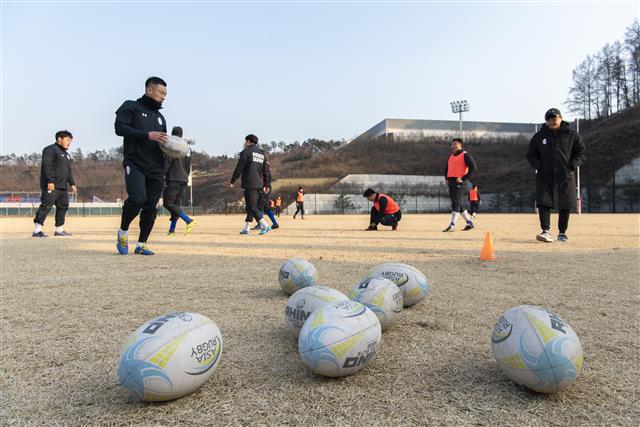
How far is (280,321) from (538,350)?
160 centimetres

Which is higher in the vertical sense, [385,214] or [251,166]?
[251,166]

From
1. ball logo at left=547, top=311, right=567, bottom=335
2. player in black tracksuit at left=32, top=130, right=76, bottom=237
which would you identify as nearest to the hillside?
player in black tracksuit at left=32, top=130, right=76, bottom=237

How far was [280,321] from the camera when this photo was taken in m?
2.85

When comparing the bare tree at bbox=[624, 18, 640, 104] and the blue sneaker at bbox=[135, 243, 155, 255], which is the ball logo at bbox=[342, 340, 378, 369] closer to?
the blue sneaker at bbox=[135, 243, 155, 255]

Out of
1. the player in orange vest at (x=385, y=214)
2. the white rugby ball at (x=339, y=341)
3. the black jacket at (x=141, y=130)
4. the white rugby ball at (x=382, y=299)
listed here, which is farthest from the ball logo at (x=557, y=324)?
the player in orange vest at (x=385, y=214)

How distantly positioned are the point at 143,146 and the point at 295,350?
4.40m

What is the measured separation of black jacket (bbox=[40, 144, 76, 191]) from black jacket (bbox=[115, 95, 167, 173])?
189 inches

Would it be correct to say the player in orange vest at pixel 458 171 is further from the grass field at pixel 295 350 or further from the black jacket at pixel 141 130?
the black jacket at pixel 141 130

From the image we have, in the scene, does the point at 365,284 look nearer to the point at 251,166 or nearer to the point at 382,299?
the point at 382,299

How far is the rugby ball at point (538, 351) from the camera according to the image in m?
1.71

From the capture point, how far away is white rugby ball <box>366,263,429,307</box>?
314 centimetres

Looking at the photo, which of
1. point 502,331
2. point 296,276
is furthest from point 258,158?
point 502,331

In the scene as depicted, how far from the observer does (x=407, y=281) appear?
315 cm

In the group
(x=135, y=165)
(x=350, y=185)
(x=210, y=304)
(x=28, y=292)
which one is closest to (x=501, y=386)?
(x=210, y=304)
